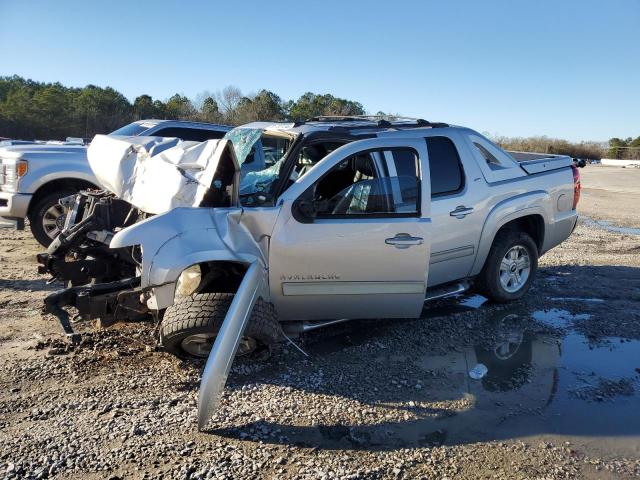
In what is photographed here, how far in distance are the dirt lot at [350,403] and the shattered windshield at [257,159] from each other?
55.8 inches

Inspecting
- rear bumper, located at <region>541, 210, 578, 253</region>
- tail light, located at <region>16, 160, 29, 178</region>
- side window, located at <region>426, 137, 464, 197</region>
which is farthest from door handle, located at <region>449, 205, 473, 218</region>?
tail light, located at <region>16, 160, 29, 178</region>

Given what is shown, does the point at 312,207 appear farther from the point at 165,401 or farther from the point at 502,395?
the point at 502,395

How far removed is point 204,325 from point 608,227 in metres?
11.0

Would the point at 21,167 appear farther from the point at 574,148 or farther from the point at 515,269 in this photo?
the point at 574,148

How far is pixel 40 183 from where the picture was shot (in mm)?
7316

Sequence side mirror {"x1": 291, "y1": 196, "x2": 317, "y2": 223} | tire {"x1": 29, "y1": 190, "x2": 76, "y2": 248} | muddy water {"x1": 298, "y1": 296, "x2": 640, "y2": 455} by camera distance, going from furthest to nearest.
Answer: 1. tire {"x1": 29, "y1": 190, "x2": 76, "y2": 248}
2. side mirror {"x1": 291, "y1": 196, "x2": 317, "y2": 223}
3. muddy water {"x1": 298, "y1": 296, "x2": 640, "y2": 455}

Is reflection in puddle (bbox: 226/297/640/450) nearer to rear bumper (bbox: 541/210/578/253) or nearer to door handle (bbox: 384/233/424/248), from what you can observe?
door handle (bbox: 384/233/424/248)

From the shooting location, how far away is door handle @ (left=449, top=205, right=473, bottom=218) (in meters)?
5.03

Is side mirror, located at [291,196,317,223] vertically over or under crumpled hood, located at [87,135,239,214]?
under

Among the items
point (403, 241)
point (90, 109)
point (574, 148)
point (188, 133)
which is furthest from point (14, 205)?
point (574, 148)

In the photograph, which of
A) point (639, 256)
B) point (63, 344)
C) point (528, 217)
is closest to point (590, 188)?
point (639, 256)

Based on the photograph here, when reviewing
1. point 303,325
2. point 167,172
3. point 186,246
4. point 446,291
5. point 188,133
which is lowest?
point 303,325

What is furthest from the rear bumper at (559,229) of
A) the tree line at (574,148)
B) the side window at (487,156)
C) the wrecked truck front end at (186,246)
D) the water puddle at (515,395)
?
the tree line at (574,148)

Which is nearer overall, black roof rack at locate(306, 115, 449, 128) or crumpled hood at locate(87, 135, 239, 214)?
crumpled hood at locate(87, 135, 239, 214)
